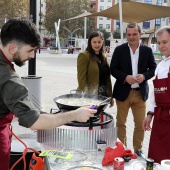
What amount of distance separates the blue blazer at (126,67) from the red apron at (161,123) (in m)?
0.93

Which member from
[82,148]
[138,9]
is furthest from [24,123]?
[138,9]

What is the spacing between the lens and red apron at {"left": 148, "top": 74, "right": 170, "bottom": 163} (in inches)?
106

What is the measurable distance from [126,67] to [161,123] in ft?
3.91

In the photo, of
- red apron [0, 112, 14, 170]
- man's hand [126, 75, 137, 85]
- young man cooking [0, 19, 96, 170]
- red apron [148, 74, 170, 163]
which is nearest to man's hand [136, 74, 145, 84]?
man's hand [126, 75, 137, 85]

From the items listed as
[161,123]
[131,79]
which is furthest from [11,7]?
[161,123]

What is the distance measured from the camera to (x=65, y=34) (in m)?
52.7

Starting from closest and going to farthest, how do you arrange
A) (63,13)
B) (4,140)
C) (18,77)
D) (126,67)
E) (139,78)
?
(18,77) < (4,140) < (139,78) < (126,67) < (63,13)

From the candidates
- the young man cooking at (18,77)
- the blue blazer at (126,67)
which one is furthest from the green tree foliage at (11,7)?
the young man cooking at (18,77)

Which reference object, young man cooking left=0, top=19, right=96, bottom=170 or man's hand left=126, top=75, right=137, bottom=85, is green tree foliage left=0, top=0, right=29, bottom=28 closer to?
man's hand left=126, top=75, right=137, bottom=85

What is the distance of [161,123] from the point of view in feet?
9.06

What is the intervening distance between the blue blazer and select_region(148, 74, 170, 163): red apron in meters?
0.93

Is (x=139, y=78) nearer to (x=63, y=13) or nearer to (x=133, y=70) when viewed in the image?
(x=133, y=70)

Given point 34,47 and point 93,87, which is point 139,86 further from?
point 34,47

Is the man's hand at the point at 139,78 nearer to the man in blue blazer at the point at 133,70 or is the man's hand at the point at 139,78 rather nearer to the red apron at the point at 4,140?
the man in blue blazer at the point at 133,70
